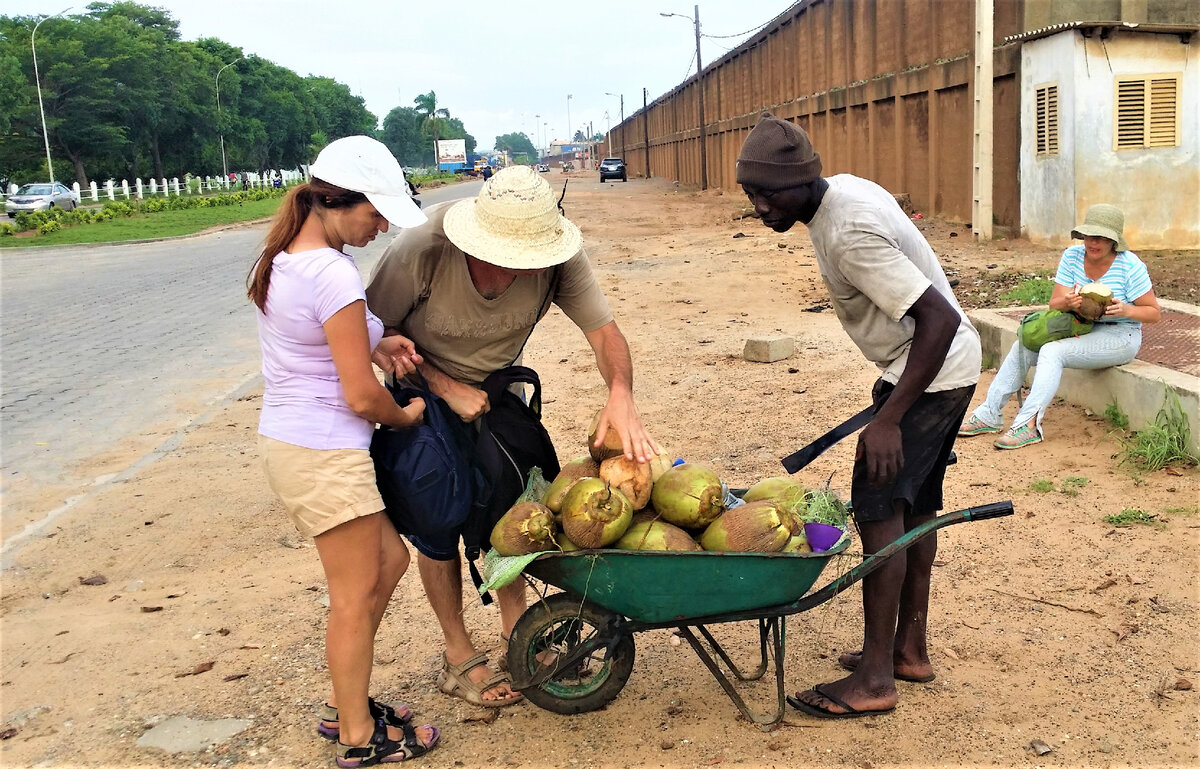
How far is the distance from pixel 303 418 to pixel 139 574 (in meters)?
2.58

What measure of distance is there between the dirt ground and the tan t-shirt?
1.28m

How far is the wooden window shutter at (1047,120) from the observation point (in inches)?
535

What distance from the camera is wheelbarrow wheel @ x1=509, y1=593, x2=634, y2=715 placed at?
3.20m

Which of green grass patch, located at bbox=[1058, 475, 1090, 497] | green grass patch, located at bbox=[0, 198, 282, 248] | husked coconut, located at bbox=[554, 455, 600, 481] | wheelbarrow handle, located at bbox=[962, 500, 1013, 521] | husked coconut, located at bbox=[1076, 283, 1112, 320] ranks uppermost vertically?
green grass patch, located at bbox=[0, 198, 282, 248]

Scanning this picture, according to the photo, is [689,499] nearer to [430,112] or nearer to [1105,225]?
[1105,225]

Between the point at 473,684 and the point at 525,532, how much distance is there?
85 cm

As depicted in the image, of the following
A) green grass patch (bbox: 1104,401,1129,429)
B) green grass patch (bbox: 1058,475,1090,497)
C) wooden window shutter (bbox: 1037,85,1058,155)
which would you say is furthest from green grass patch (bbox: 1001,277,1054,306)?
wooden window shutter (bbox: 1037,85,1058,155)

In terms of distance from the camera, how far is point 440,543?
3.40 m

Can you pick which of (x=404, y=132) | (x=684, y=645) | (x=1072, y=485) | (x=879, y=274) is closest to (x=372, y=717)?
(x=684, y=645)

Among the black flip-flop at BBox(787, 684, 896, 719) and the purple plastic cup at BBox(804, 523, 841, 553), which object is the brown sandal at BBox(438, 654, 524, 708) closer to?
the black flip-flop at BBox(787, 684, 896, 719)

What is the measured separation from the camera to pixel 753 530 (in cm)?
300

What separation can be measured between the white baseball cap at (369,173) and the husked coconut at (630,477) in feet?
→ 3.32

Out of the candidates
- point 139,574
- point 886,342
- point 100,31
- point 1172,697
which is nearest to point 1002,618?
point 1172,697

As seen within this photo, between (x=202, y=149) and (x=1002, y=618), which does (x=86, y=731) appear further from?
(x=202, y=149)
